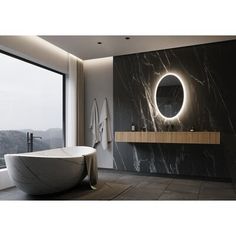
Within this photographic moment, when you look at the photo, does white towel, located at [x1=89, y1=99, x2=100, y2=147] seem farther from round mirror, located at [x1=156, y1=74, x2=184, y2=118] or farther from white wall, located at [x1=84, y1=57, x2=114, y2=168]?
round mirror, located at [x1=156, y1=74, x2=184, y2=118]

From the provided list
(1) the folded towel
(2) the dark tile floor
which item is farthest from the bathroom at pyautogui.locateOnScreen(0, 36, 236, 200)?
(1) the folded towel

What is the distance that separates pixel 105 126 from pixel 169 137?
1.66 metres

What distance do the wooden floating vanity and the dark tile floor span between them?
732 mm

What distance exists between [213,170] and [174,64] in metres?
2.21

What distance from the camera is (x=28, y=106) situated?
4582 mm

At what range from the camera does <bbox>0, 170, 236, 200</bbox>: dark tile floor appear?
3312 mm

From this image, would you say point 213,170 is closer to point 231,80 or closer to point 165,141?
point 165,141

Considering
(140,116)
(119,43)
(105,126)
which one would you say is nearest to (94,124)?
(105,126)

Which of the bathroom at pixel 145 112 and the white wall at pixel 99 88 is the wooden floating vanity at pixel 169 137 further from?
the white wall at pixel 99 88

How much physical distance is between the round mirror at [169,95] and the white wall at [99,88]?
4.14 ft

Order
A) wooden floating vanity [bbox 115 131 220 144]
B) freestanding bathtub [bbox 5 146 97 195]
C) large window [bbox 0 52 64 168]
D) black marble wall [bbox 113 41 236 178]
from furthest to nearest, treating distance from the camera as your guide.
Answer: black marble wall [bbox 113 41 236 178] < wooden floating vanity [bbox 115 131 220 144] < large window [bbox 0 52 64 168] < freestanding bathtub [bbox 5 146 97 195]

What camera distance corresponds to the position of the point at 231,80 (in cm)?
441
